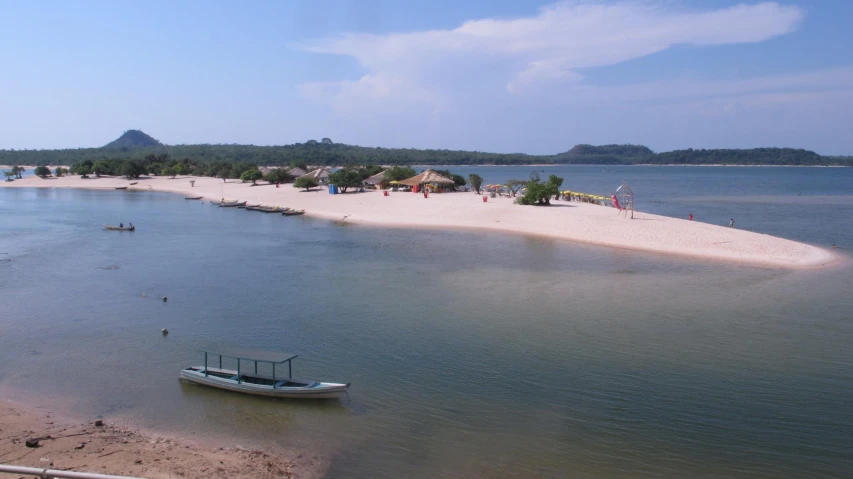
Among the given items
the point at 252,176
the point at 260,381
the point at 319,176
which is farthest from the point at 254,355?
the point at 252,176

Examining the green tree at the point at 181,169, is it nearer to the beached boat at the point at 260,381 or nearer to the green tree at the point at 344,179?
the green tree at the point at 344,179

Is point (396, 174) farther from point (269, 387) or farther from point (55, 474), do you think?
point (55, 474)

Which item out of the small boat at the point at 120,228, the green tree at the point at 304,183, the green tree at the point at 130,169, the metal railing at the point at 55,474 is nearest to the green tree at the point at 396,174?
the green tree at the point at 304,183

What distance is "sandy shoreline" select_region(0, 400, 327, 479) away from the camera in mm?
9625

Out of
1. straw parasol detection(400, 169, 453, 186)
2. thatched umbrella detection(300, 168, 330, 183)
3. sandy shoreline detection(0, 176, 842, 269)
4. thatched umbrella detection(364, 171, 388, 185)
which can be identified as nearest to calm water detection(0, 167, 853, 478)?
sandy shoreline detection(0, 176, 842, 269)

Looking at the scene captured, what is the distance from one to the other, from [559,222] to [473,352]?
76.4 feet

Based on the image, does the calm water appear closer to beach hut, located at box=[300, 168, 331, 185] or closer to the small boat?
the small boat

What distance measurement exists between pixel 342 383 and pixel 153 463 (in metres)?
4.30

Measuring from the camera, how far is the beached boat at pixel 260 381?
1264 centimetres

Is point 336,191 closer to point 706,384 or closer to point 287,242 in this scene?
point 287,242

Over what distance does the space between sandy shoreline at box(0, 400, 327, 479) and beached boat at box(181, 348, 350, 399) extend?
2057 millimetres

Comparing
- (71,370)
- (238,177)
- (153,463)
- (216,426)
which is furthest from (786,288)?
(238,177)

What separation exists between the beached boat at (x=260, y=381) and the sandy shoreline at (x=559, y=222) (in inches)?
839

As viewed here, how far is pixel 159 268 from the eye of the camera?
26406mm
